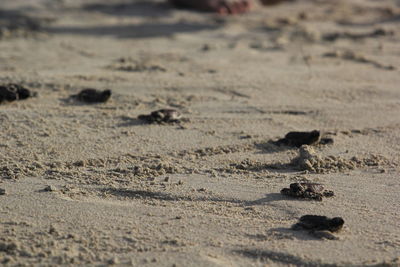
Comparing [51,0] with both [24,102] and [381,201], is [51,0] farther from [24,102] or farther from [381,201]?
[381,201]

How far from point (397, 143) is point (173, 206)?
1.55 metres

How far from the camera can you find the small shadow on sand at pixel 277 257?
2.34 m

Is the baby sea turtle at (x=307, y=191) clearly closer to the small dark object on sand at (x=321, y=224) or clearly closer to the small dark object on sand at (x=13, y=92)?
the small dark object on sand at (x=321, y=224)

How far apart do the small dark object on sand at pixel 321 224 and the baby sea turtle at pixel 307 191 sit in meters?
0.26

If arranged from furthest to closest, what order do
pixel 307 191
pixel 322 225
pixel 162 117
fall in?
1. pixel 162 117
2. pixel 307 191
3. pixel 322 225

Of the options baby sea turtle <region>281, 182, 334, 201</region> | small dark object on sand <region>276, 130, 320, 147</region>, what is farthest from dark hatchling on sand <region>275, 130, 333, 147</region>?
baby sea turtle <region>281, 182, 334, 201</region>

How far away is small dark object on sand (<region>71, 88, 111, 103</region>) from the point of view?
403cm

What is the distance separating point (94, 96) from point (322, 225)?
2.00 m

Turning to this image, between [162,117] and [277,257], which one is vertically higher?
[162,117]

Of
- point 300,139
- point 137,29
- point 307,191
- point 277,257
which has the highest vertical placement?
point 137,29

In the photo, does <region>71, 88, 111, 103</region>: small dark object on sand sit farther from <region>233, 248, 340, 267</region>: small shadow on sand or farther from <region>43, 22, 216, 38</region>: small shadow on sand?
<region>43, 22, 216, 38</region>: small shadow on sand

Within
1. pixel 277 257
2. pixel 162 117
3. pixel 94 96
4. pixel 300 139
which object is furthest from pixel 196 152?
pixel 277 257

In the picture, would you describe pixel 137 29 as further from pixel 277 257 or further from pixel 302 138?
pixel 277 257

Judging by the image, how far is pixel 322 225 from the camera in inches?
101
